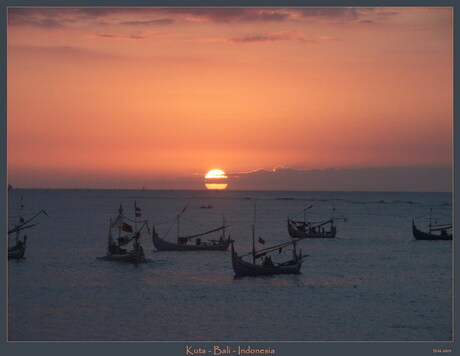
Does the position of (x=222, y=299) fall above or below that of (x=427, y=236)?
below

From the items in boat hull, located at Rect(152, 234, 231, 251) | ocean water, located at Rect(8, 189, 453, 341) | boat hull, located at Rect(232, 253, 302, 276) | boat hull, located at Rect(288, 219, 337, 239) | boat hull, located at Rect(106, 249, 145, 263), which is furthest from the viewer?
boat hull, located at Rect(288, 219, 337, 239)

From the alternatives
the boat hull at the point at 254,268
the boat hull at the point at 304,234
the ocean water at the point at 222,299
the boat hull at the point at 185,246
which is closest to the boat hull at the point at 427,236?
the boat hull at the point at 304,234

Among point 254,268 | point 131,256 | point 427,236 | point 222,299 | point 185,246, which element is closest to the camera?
point 222,299

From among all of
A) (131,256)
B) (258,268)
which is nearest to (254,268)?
(258,268)

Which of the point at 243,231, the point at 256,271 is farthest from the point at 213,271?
the point at 243,231

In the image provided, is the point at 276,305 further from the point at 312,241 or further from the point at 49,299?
the point at 312,241

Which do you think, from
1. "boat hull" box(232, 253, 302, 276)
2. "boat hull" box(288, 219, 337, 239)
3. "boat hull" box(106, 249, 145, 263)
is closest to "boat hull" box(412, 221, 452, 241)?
"boat hull" box(288, 219, 337, 239)

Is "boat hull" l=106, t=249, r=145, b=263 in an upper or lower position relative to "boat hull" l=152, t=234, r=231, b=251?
lower

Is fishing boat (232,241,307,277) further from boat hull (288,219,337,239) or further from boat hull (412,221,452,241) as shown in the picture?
boat hull (412,221,452,241)

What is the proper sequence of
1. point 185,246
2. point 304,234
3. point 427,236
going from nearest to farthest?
point 185,246 → point 427,236 → point 304,234

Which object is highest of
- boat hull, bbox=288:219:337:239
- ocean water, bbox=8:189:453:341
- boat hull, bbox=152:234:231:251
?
boat hull, bbox=288:219:337:239

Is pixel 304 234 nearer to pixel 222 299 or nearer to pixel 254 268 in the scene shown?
pixel 254 268

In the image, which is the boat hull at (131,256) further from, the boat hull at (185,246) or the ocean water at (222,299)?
the boat hull at (185,246)

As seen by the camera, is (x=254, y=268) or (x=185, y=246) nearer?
(x=254, y=268)
